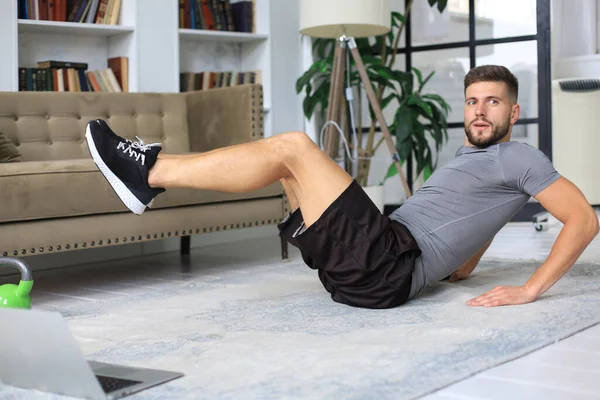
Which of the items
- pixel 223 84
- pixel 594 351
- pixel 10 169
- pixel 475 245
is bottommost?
pixel 594 351

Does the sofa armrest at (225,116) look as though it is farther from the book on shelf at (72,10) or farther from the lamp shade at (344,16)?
the lamp shade at (344,16)

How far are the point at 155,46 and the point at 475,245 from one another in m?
2.30

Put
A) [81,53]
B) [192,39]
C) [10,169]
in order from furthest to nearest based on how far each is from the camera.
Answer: [192,39] → [81,53] → [10,169]

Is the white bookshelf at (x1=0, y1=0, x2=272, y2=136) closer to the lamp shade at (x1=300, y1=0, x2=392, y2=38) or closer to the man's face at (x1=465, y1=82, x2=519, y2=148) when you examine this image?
the lamp shade at (x1=300, y1=0, x2=392, y2=38)

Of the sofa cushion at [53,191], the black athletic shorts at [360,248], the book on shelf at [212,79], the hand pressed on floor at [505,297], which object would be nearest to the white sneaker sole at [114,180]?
the black athletic shorts at [360,248]

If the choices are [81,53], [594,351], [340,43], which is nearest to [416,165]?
[340,43]

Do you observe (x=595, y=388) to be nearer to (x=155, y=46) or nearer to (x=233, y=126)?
(x=233, y=126)

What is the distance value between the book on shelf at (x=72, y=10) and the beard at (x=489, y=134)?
2223mm

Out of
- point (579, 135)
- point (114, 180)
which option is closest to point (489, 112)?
point (114, 180)

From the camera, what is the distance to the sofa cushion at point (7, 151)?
10.7 ft

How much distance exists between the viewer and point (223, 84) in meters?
4.78

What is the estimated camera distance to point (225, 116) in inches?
152

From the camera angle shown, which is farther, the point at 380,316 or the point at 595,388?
the point at 380,316

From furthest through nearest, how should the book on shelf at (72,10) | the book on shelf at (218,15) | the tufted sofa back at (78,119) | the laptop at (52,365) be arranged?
the book on shelf at (218,15) → the book on shelf at (72,10) → the tufted sofa back at (78,119) → the laptop at (52,365)
